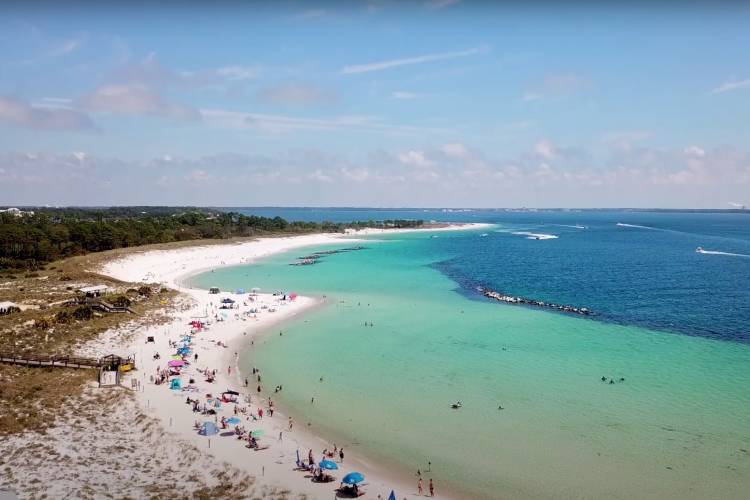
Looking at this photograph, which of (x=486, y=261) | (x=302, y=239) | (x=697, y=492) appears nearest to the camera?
(x=697, y=492)

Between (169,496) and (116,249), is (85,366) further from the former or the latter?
(116,249)

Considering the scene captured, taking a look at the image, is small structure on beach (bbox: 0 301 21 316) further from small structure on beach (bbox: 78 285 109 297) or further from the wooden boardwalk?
the wooden boardwalk

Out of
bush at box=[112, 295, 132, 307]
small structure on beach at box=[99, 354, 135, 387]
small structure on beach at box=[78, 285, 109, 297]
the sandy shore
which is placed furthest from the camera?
small structure on beach at box=[78, 285, 109, 297]

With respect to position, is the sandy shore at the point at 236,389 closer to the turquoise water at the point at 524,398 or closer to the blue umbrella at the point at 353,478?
the blue umbrella at the point at 353,478

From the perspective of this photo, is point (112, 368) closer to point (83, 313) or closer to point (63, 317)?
point (63, 317)

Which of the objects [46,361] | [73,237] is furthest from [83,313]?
[73,237]

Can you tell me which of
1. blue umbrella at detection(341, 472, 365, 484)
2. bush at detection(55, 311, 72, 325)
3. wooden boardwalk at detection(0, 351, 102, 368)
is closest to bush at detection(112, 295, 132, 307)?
bush at detection(55, 311, 72, 325)

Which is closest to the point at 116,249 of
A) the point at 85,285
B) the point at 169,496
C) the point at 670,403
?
the point at 85,285
